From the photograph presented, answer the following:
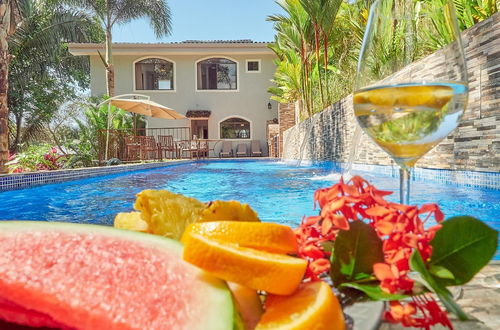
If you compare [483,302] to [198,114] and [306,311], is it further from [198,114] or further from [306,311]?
[198,114]

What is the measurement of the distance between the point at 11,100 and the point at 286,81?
1826cm

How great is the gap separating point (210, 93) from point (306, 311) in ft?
82.7

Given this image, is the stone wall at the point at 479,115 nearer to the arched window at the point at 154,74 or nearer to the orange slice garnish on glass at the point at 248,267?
the orange slice garnish on glass at the point at 248,267

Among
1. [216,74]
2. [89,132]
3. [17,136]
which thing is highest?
[216,74]

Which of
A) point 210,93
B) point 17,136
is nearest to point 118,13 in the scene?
point 210,93

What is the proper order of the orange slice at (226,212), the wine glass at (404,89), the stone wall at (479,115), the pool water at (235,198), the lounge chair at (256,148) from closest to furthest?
the orange slice at (226,212)
the wine glass at (404,89)
the pool water at (235,198)
the stone wall at (479,115)
the lounge chair at (256,148)

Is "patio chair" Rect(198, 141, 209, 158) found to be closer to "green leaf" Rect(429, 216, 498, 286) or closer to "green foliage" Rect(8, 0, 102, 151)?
"green foliage" Rect(8, 0, 102, 151)

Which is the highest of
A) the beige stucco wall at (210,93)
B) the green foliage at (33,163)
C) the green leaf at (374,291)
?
the beige stucco wall at (210,93)

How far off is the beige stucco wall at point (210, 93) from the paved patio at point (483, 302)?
23674mm

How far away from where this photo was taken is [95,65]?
81.0 ft

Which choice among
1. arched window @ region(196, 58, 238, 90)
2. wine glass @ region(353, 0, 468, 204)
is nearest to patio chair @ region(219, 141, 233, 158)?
arched window @ region(196, 58, 238, 90)

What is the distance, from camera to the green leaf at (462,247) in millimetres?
462

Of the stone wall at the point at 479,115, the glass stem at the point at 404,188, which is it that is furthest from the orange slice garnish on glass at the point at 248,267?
the stone wall at the point at 479,115

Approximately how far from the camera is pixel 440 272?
471 mm
